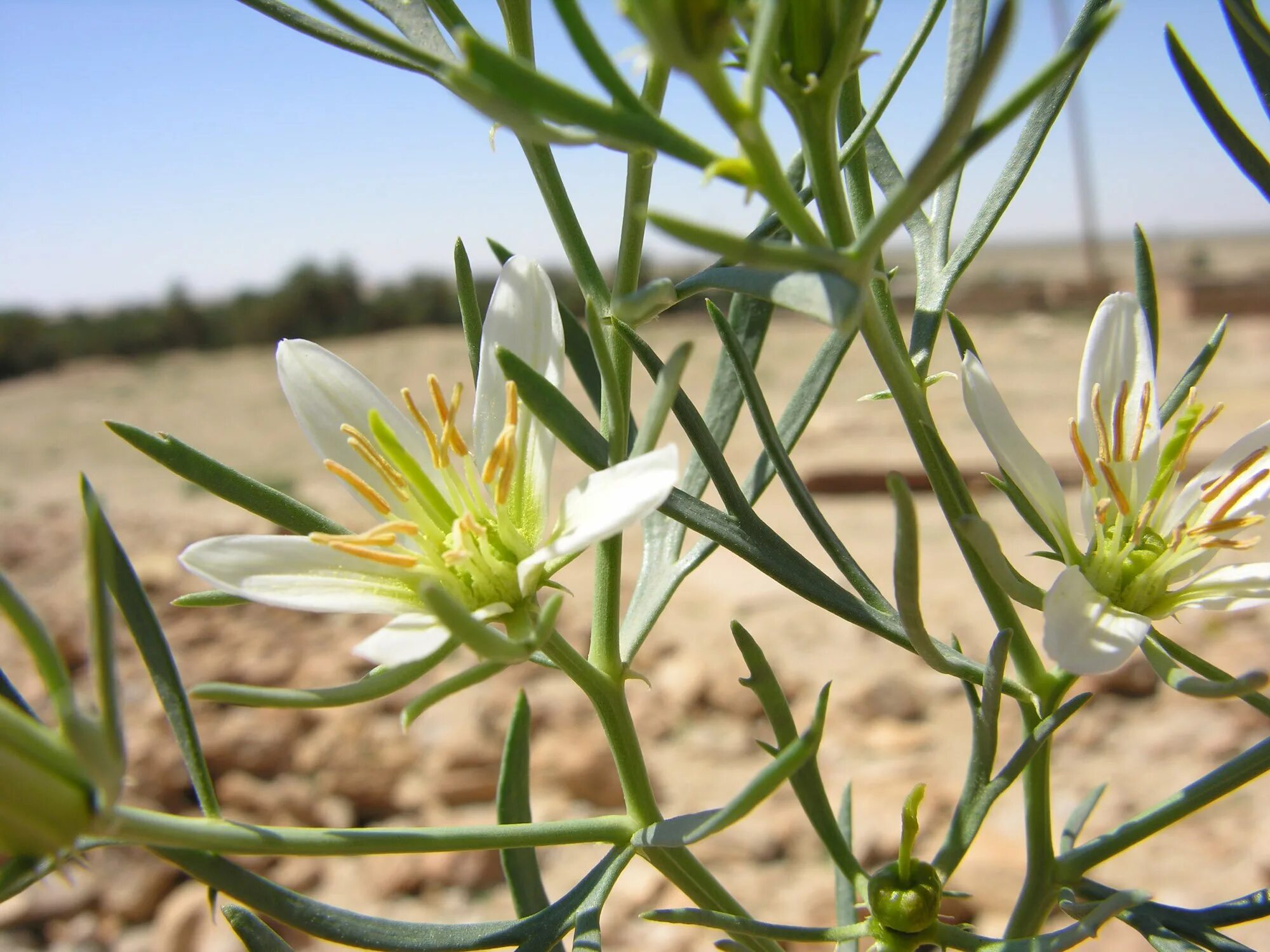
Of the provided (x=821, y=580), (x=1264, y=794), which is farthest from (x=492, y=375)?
(x=1264, y=794)

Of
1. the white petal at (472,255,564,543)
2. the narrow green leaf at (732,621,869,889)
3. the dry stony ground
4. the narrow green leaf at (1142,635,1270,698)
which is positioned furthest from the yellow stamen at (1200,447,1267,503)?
the dry stony ground

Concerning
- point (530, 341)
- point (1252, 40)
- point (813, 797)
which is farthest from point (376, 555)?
point (1252, 40)

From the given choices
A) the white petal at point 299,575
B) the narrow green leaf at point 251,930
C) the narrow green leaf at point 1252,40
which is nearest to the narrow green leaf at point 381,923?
the narrow green leaf at point 251,930

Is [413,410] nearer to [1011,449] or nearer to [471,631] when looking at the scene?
[471,631]

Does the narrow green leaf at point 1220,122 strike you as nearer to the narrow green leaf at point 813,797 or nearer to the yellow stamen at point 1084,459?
the yellow stamen at point 1084,459

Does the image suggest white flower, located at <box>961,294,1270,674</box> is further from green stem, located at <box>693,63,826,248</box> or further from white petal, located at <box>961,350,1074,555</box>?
green stem, located at <box>693,63,826,248</box>

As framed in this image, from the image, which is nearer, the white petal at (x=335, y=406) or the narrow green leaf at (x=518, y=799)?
the white petal at (x=335, y=406)
